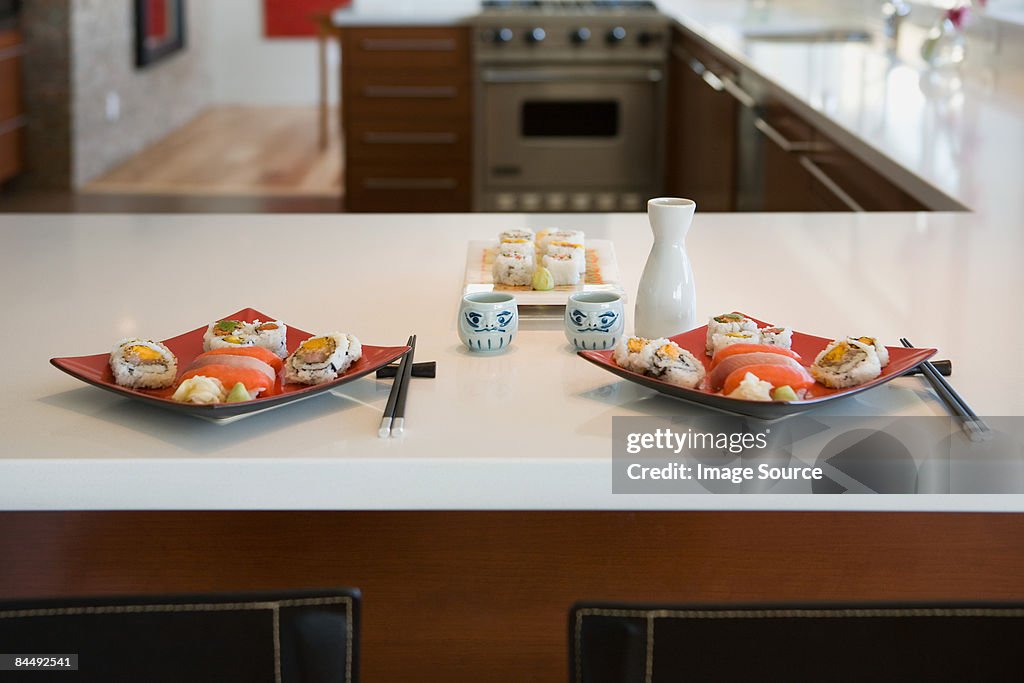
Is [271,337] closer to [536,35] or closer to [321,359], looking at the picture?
[321,359]

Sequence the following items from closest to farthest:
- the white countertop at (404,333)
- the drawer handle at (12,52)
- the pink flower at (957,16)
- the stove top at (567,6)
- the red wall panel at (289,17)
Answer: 1. the white countertop at (404,333)
2. the pink flower at (957,16)
3. the stove top at (567,6)
4. the drawer handle at (12,52)
5. the red wall panel at (289,17)

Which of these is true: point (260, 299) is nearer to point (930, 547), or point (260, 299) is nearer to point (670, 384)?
point (670, 384)

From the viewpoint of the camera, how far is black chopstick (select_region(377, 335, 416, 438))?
3.25 feet

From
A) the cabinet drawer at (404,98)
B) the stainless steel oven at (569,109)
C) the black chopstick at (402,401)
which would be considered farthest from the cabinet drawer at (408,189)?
the black chopstick at (402,401)

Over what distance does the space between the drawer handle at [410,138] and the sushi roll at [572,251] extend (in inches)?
143

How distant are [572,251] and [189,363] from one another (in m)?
0.47

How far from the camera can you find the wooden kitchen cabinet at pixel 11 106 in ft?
18.5

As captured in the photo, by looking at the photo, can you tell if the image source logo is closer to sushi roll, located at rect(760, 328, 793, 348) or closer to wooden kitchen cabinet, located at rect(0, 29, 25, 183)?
sushi roll, located at rect(760, 328, 793, 348)

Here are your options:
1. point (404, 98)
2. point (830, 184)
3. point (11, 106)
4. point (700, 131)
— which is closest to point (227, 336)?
Answer: point (830, 184)

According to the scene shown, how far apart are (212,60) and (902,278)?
8.45 meters

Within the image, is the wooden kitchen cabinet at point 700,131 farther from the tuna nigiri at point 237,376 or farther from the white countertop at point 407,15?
the tuna nigiri at point 237,376

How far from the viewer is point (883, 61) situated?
3654 millimetres

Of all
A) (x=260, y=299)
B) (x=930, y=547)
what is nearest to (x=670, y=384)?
(x=930, y=547)

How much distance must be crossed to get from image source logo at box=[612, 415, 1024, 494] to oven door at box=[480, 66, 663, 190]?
13.1ft
